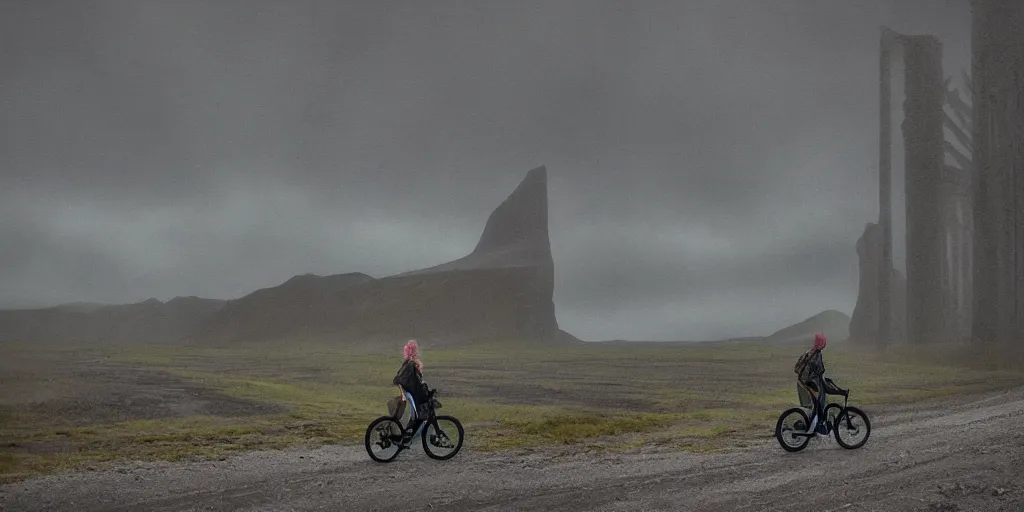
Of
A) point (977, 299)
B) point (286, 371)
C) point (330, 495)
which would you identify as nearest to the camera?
point (330, 495)

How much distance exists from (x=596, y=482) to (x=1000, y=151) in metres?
55.9

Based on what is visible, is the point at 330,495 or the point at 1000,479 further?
the point at 330,495

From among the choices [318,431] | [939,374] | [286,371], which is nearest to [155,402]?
[318,431]

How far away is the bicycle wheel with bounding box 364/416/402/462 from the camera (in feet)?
58.6

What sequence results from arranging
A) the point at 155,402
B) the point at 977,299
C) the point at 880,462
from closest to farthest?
the point at 880,462 < the point at 155,402 < the point at 977,299

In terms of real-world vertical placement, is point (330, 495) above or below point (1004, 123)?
below

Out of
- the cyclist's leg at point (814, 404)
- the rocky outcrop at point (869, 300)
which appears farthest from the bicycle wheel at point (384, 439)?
the rocky outcrop at point (869, 300)

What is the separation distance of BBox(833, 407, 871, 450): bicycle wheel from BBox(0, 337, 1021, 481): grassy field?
4130 mm

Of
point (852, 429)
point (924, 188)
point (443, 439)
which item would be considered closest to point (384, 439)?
point (443, 439)

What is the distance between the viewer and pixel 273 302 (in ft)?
413

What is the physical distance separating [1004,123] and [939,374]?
22091mm

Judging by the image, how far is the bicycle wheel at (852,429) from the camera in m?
18.1

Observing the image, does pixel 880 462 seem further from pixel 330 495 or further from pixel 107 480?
pixel 107 480

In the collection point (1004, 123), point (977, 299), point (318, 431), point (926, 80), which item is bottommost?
point (318, 431)
